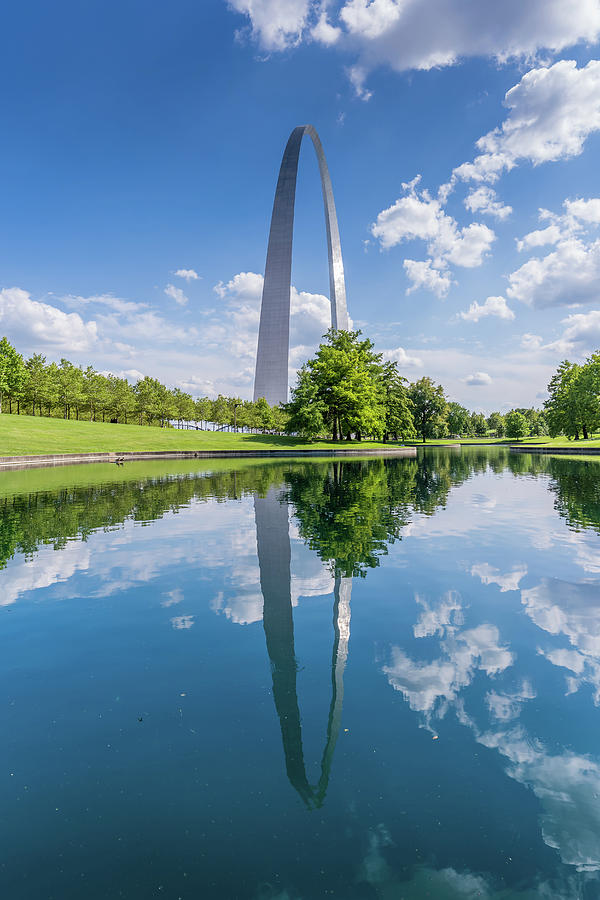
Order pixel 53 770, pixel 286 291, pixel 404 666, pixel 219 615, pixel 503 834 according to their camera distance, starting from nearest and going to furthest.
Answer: pixel 503 834 → pixel 53 770 → pixel 404 666 → pixel 219 615 → pixel 286 291

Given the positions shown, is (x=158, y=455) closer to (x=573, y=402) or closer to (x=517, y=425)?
(x=573, y=402)

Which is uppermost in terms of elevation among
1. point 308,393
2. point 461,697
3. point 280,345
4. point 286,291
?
point 286,291

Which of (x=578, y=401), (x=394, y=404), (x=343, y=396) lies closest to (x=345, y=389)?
(x=343, y=396)

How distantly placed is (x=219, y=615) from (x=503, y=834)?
4.64 meters

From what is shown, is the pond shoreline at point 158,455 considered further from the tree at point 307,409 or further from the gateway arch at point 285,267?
the gateway arch at point 285,267

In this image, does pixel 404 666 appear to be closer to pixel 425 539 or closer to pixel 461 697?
pixel 461 697

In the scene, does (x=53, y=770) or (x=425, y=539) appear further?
(x=425, y=539)

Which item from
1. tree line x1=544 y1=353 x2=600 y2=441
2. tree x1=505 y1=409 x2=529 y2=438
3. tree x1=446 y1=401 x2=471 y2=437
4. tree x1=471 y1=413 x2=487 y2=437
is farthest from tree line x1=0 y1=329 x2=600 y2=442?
tree x1=471 y1=413 x2=487 y2=437

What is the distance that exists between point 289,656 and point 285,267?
82.6 metres

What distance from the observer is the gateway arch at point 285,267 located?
78938 mm

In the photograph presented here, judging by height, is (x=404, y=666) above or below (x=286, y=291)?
below

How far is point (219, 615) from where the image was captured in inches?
278

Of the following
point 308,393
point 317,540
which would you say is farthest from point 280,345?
point 317,540

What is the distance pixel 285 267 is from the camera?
81.3 m
